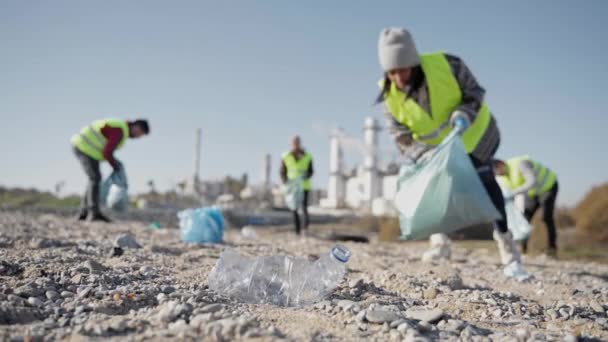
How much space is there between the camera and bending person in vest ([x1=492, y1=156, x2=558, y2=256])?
6.24 metres

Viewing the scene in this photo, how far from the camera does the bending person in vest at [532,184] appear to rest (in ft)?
20.5

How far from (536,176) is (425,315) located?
5.00m

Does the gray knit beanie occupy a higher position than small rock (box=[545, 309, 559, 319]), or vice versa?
the gray knit beanie

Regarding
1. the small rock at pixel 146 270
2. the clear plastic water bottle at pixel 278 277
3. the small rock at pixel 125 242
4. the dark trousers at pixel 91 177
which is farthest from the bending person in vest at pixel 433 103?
the dark trousers at pixel 91 177

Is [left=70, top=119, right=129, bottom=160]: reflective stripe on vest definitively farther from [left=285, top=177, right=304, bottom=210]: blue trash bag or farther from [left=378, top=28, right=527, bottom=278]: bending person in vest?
[left=378, top=28, right=527, bottom=278]: bending person in vest

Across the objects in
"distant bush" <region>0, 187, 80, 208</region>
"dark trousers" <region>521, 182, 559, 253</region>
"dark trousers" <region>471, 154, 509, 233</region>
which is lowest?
"distant bush" <region>0, 187, 80, 208</region>

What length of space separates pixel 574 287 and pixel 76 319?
3389 mm

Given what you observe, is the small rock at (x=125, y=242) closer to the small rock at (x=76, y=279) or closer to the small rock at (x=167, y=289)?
the small rock at (x=76, y=279)

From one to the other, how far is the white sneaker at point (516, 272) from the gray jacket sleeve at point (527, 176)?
241 centimetres

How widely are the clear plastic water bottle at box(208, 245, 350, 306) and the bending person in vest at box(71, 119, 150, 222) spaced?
486 centimetres

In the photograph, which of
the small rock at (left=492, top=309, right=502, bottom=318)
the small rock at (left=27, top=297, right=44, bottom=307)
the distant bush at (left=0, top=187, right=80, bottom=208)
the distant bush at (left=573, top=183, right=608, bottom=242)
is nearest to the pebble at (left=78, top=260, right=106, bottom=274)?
the small rock at (left=27, top=297, right=44, bottom=307)

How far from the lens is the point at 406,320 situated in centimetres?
205

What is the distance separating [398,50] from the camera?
343cm

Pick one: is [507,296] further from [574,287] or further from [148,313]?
[148,313]
